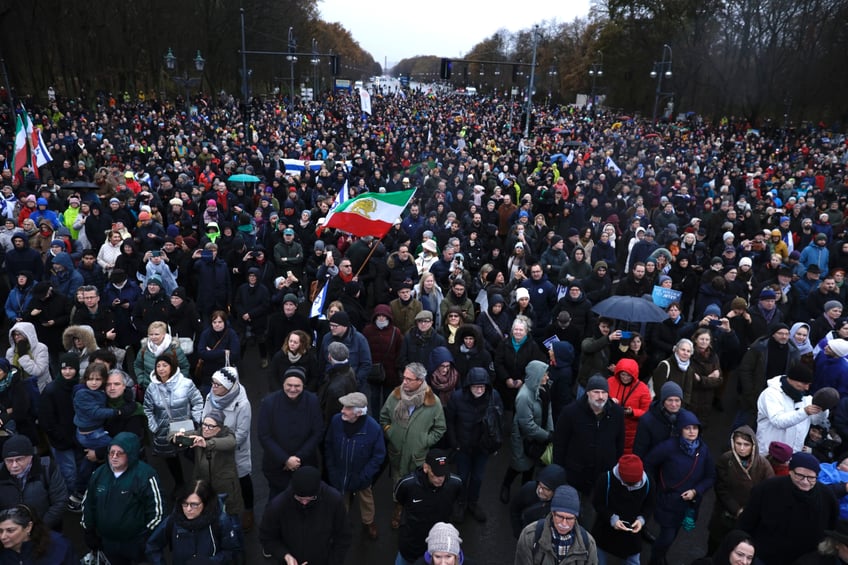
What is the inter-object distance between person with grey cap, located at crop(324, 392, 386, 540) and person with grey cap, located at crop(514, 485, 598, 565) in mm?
1443

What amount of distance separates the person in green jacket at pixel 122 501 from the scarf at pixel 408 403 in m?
1.84

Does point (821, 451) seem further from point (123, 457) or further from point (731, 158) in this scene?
point (731, 158)

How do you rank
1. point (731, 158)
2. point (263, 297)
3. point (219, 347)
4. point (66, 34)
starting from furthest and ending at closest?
1. point (66, 34)
2. point (731, 158)
3. point (263, 297)
4. point (219, 347)

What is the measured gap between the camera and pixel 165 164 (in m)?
17.8

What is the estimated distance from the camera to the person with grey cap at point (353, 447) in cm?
461

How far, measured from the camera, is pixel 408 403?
499cm

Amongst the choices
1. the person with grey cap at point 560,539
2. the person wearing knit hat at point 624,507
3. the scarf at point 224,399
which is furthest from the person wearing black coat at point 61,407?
the person wearing knit hat at point 624,507

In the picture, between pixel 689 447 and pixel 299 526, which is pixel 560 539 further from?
pixel 299 526

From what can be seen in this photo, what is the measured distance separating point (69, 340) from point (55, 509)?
2.17 metres

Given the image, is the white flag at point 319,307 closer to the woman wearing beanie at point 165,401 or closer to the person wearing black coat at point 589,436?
the woman wearing beanie at point 165,401

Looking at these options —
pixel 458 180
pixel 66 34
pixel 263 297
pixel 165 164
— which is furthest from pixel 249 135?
pixel 263 297

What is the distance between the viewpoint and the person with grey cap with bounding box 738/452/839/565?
402 centimetres

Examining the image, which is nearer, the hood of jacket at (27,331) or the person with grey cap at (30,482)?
the person with grey cap at (30,482)

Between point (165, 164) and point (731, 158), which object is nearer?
point (165, 164)
